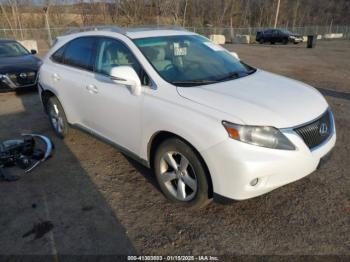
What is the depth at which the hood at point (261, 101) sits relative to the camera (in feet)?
8.30

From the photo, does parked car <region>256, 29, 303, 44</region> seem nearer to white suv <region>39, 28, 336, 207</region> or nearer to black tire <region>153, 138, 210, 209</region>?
white suv <region>39, 28, 336, 207</region>

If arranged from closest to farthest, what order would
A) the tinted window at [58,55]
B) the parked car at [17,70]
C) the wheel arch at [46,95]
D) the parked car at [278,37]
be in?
the tinted window at [58,55], the wheel arch at [46,95], the parked car at [17,70], the parked car at [278,37]

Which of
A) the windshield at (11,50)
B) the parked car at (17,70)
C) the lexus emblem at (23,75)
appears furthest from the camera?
the windshield at (11,50)

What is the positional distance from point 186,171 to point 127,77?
1.11m

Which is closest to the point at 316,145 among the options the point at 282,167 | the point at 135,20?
the point at 282,167

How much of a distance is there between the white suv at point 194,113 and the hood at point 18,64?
4417 millimetres

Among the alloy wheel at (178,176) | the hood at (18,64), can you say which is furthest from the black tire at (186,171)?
the hood at (18,64)

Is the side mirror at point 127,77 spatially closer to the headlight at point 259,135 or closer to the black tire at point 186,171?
the black tire at point 186,171

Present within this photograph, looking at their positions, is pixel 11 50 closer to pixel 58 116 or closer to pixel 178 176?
pixel 58 116

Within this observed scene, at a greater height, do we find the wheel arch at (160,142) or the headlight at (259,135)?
the headlight at (259,135)

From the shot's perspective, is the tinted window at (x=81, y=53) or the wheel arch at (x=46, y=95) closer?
the tinted window at (x=81, y=53)

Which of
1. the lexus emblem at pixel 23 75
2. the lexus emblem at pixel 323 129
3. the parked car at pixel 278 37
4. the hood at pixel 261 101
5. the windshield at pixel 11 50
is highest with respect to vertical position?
the hood at pixel 261 101

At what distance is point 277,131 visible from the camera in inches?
97.7

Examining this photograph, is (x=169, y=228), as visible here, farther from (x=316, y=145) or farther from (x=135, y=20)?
(x=135, y=20)
